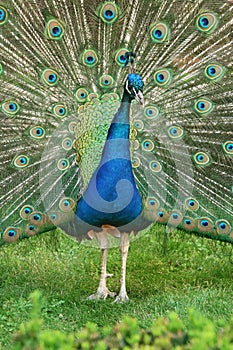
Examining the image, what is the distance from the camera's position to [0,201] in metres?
4.32

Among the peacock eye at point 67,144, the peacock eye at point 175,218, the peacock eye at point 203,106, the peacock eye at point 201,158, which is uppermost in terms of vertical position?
the peacock eye at point 203,106

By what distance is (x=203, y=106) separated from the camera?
4258 mm

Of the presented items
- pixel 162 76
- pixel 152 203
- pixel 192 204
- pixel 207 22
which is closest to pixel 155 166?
pixel 152 203

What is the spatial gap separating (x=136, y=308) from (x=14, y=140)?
4.28 ft

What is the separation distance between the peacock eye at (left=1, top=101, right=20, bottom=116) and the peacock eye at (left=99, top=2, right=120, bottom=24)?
0.77 metres

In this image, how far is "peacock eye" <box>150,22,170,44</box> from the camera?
4.14m

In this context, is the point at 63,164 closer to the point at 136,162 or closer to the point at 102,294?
the point at 136,162

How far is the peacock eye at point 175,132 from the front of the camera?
429 centimetres

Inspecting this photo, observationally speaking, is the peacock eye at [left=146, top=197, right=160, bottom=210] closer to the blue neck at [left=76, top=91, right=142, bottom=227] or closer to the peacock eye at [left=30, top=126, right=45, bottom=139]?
the blue neck at [left=76, top=91, right=142, bottom=227]

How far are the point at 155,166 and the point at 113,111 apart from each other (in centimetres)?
46

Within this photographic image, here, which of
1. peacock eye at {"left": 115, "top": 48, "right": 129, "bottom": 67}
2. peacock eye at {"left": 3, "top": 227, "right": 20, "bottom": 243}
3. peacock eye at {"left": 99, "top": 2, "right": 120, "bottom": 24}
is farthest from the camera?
peacock eye at {"left": 3, "top": 227, "right": 20, "bottom": 243}

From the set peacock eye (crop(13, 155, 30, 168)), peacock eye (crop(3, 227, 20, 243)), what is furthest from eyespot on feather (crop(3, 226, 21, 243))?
peacock eye (crop(13, 155, 30, 168))

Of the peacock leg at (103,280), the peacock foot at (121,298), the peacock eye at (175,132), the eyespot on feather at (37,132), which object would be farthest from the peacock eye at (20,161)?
the peacock foot at (121,298)

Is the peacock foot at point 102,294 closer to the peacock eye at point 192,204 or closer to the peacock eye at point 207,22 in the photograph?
the peacock eye at point 192,204
